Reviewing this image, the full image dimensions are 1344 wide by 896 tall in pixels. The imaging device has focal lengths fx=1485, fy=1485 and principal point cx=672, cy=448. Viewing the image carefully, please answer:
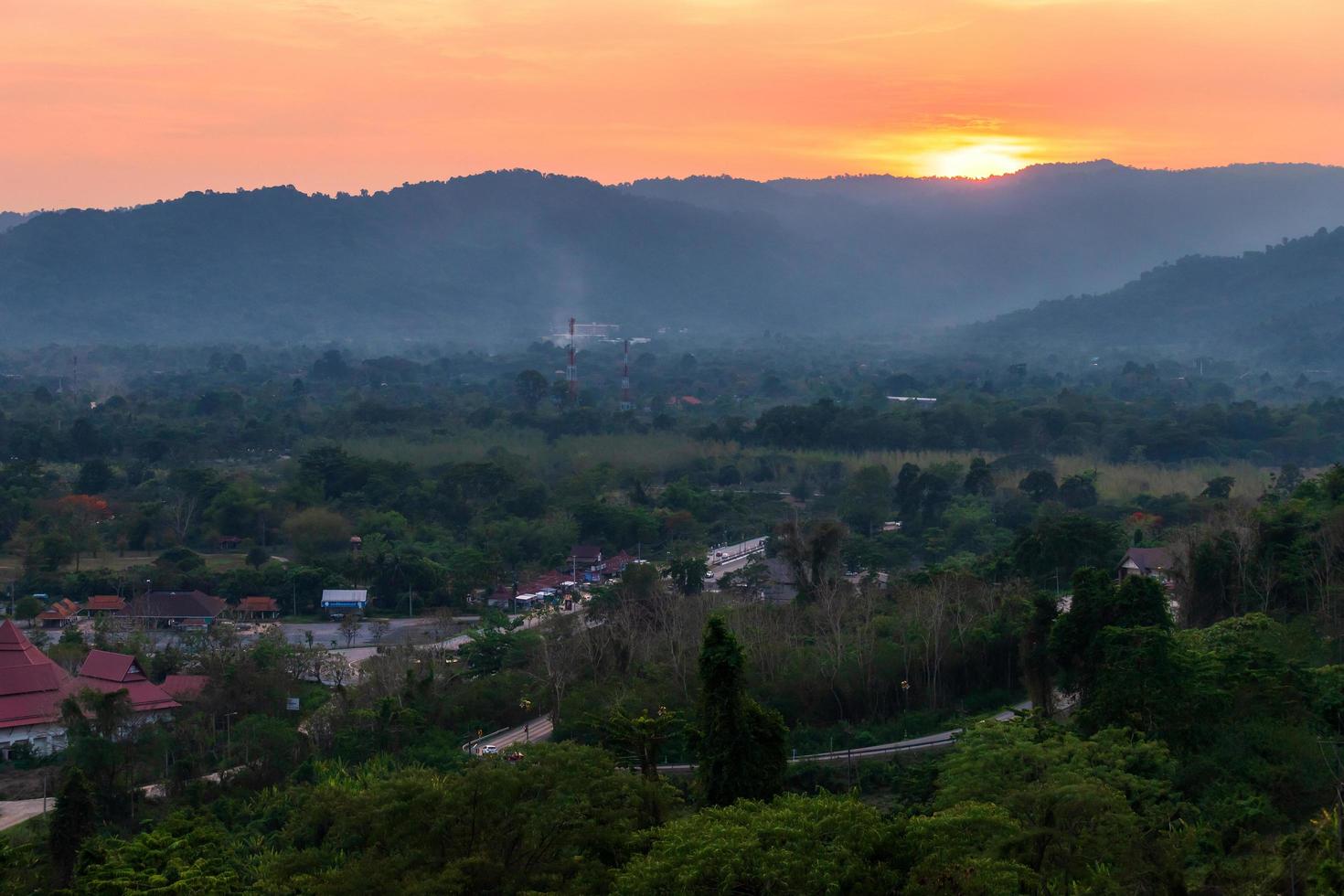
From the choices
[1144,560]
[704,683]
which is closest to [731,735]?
[704,683]

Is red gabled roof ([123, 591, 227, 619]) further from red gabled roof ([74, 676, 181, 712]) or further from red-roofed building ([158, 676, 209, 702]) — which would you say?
red gabled roof ([74, 676, 181, 712])

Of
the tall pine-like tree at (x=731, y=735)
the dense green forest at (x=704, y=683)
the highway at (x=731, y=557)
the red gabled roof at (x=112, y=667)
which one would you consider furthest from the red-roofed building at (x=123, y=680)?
the highway at (x=731, y=557)

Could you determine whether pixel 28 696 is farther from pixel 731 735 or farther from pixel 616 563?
pixel 616 563

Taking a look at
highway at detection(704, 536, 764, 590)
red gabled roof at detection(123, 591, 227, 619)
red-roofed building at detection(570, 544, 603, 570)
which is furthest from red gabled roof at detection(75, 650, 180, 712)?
red-roofed building at detection(570, 544, 603, 570)

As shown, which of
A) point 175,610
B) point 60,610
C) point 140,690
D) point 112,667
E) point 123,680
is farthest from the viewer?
A: point 60,610

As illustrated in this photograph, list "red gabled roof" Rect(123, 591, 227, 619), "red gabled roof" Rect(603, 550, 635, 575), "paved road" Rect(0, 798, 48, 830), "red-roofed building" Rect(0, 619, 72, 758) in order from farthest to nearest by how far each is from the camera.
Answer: "red gabled roof" Rect(603, 550, 635, 575) → "red gabled roof" Rect(123, 591, 227, 619) → "red-roofed building" Rect(0, 619, 72, 758) → "paved road" Rect(0, 798, 48, 830)

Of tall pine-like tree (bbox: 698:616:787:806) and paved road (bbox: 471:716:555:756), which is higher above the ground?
tall pine-like tree (bbox: 698:616:787:806)
